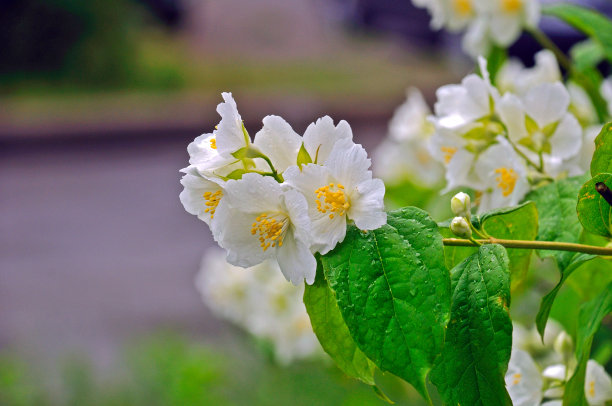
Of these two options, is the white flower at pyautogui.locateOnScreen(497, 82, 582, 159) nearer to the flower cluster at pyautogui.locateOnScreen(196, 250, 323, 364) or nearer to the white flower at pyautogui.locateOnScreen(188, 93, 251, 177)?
the white flower at pyautogui.locateOnScreen(188, 93, 251, 177)

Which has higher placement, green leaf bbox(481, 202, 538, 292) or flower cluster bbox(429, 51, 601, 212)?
flower cluster bbox(429, 51, 601, 212)

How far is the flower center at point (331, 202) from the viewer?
2.52ft

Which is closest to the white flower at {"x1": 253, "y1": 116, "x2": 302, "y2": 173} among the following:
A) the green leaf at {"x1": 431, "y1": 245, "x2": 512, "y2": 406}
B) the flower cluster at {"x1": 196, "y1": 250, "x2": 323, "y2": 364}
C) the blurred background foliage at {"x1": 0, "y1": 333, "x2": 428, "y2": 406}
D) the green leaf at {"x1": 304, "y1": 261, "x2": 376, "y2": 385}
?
the green leaf at {"x1": 304, "y1": 261, "x2": 376, "y2": 385}

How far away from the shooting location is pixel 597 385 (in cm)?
96

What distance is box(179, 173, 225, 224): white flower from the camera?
80 cm

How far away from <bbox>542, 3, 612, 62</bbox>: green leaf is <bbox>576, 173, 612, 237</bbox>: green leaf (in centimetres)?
51

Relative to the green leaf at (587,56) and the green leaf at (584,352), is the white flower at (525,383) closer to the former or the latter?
the green leaf at (584,352)

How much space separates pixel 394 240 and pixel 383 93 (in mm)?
8659

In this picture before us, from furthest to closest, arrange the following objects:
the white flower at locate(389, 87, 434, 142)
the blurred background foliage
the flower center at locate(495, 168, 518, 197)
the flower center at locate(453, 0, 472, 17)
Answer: the blurred background foliage < the white flower at locate(389, 87, 434, 142) < the flower center at locate(453, 0, 472, 17) < the flower center at locate(495, 168, 518, 197)

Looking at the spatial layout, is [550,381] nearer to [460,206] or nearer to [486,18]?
[460,206]

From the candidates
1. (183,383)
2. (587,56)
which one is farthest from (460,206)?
(183,383)

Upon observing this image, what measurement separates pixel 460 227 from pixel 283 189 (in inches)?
7.0

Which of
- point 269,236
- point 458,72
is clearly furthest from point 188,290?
point 458,72

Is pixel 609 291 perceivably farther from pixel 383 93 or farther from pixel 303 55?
pixel 303 55
